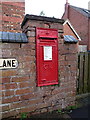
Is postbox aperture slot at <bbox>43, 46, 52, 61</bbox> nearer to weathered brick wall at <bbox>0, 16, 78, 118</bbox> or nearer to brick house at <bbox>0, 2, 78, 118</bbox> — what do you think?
brick house at <bbox>0, 2, 78, 118</bbox>

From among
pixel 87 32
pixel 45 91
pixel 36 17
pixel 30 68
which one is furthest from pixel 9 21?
pixel 87 32

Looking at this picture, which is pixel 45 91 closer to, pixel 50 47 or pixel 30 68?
pixel 30 68

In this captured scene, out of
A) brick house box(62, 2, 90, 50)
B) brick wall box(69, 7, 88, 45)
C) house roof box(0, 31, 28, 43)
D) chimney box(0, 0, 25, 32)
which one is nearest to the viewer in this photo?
house roof box(0, 31, 28, 43)

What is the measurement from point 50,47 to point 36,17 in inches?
28.6

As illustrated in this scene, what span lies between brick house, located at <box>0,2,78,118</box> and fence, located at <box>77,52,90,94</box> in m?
0.56

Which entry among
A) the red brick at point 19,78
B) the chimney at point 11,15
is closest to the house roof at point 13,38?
the red brick at point 19,78

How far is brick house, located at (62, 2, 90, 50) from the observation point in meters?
14.8

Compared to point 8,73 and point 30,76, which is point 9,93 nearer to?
point 8,73

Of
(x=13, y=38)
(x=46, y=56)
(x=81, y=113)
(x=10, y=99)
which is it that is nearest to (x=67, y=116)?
(x=81, y=113)

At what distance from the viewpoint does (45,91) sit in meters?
2.52

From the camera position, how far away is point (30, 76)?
2.38 metres

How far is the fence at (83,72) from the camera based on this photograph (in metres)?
3.27

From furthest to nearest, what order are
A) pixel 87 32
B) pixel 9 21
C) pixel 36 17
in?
pixel 87 32
pixel 9 21
pixel 36 17

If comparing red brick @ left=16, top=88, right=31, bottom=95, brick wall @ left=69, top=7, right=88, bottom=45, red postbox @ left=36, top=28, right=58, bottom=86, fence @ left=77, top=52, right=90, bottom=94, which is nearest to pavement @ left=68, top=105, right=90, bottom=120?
fence @ left=77, top=52, right=90, bottom=94
